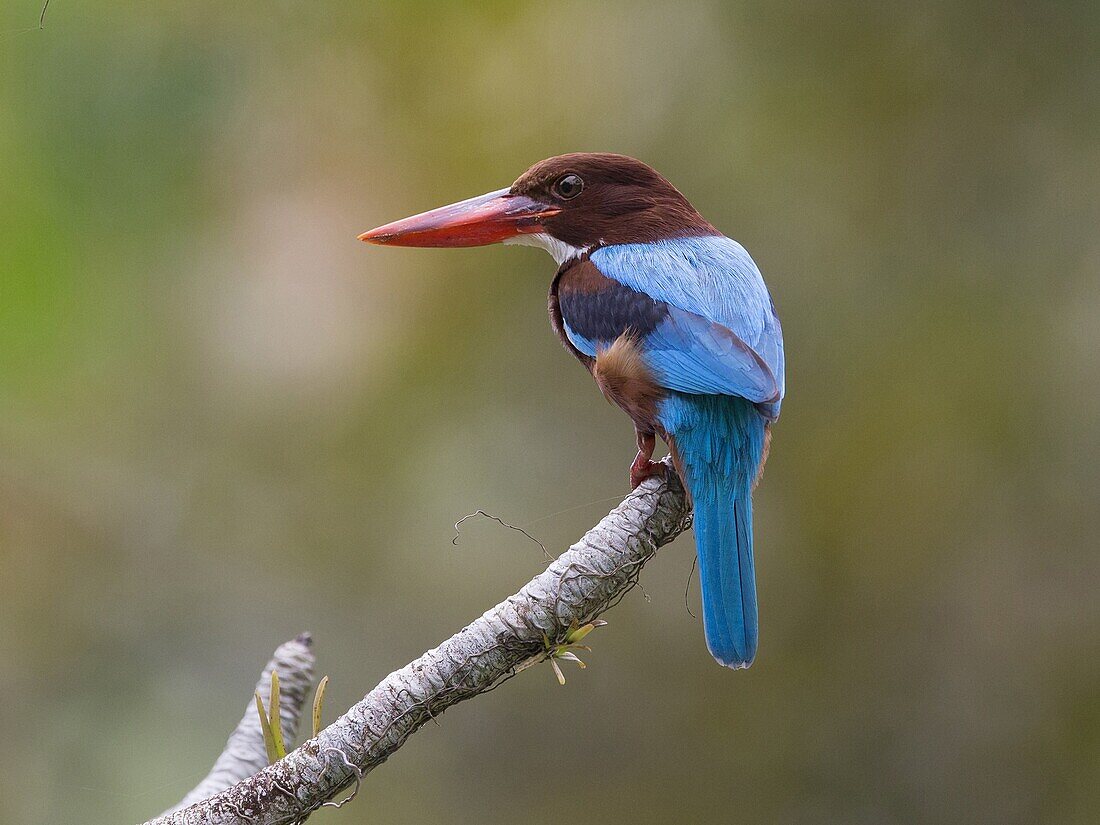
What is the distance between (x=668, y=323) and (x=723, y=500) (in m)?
0.45

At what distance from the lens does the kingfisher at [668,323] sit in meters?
2.42

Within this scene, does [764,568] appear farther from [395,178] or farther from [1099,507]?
[395,178]

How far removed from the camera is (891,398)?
163 inches

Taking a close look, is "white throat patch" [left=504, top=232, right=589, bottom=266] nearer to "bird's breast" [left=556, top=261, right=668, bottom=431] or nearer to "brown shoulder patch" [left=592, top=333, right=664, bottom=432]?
"bird's breast" [left=556, top=261, right=668, bottom=431]

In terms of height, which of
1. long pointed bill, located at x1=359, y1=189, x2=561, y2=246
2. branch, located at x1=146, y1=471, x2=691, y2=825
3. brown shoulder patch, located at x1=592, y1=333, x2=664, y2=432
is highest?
long pointed bill, located at x1=359, y1=189, x2=561, y2=246

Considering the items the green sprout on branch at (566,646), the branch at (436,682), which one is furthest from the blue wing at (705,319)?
the green sprout on branch at (566,646)

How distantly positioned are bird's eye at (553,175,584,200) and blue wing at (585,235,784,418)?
0.59 feet

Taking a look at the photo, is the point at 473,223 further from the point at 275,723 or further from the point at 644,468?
the point at 275,723

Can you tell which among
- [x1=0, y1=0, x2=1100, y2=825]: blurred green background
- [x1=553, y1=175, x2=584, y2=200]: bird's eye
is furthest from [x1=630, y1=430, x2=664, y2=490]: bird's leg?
[x1=0, y1=0, x2=1100, y2=825]: blurred green background

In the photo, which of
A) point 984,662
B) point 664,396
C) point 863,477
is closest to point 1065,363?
point 863,477

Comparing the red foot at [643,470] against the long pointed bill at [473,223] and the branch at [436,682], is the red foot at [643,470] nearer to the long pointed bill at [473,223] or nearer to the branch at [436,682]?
the branch at [436,682]

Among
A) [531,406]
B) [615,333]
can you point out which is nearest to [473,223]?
[615,333]

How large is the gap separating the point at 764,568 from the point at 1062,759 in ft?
3.73

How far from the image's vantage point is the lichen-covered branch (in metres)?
2.11
